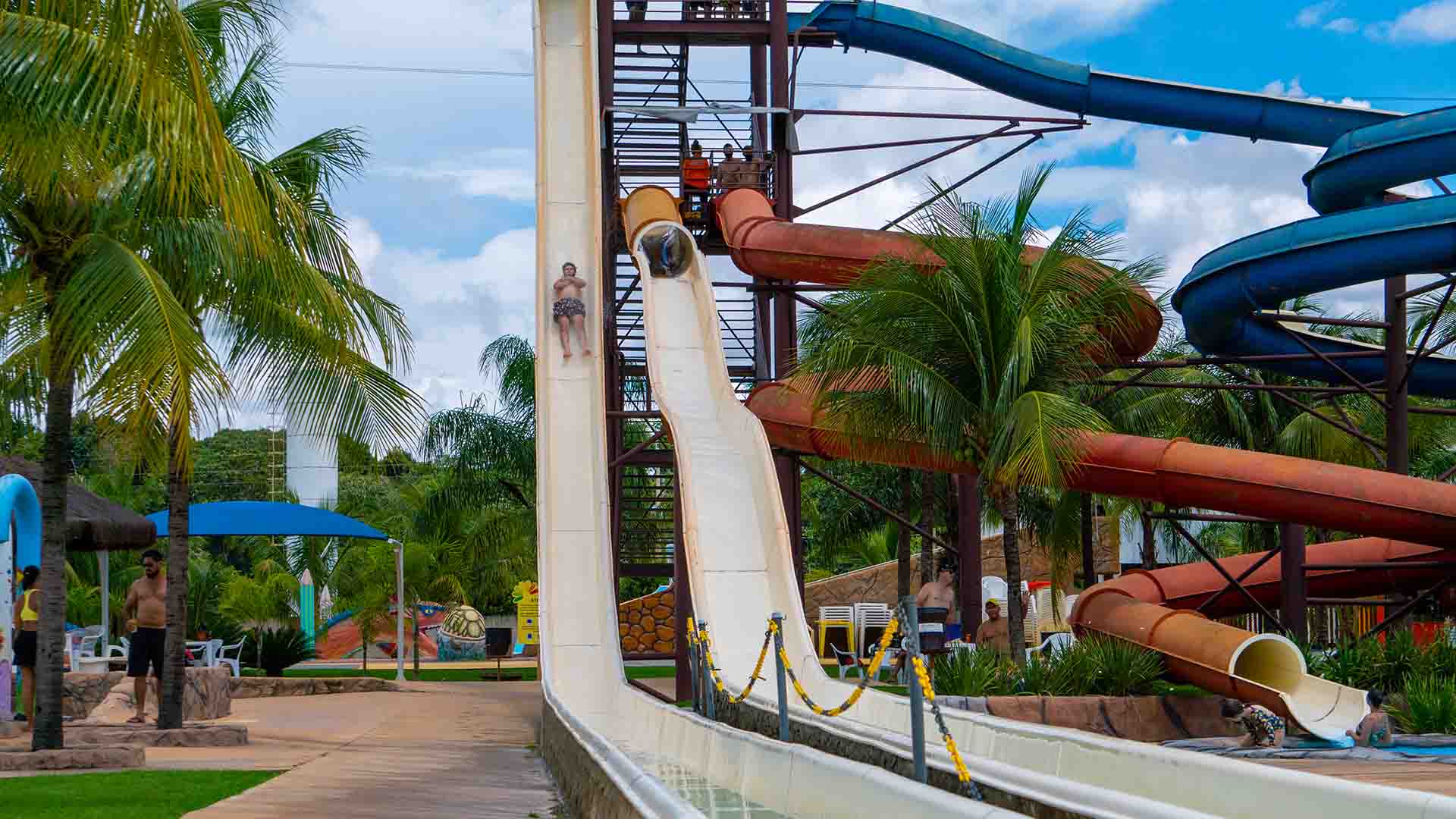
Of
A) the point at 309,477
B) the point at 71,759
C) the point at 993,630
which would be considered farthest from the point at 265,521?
the point at 309,477

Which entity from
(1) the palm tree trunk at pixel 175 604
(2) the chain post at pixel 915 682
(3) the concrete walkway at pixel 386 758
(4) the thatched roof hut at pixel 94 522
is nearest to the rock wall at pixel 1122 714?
(3) the concrete walkway at pixel 386 758

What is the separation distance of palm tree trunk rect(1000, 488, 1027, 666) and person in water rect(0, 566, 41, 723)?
30.5 ft

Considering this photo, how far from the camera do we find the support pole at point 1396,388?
1772 centimetres

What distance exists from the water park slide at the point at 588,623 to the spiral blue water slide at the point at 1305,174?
17.0ft

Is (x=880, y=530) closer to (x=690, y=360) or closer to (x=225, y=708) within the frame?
(x=690, y=360)

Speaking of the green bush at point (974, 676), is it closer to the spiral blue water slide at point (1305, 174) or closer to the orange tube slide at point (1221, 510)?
Answer: the orange tube slide at point (1221, 510)

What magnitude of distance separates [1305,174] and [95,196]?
12.5m

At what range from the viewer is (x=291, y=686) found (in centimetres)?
2414

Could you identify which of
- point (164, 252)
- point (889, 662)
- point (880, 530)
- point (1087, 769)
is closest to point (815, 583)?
point (880, 530)

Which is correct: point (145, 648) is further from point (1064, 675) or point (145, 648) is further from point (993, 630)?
point (993, 630)

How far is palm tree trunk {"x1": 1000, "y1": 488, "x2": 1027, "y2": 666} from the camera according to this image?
15.2 metres

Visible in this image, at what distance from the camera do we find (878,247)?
18156mm

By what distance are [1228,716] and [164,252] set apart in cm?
973

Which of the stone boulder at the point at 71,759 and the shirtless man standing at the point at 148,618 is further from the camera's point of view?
the shirtless man standing at the point at 148,618
